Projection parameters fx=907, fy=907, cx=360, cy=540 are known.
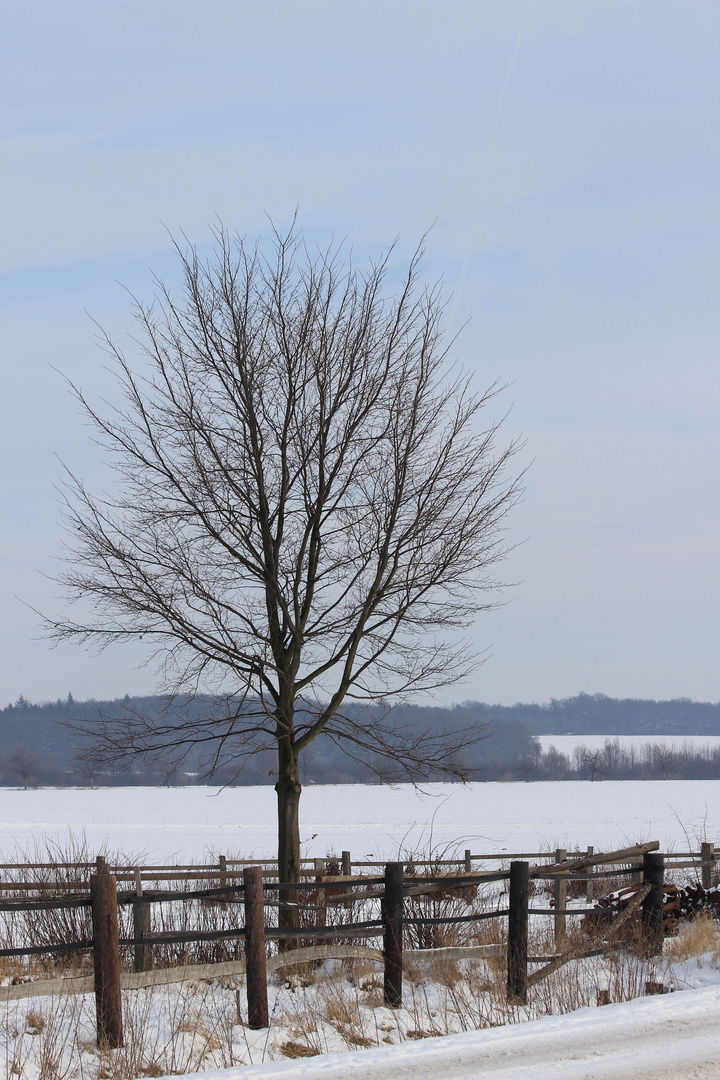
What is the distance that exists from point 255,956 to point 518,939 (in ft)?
8.16

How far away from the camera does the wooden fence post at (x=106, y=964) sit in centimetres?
694

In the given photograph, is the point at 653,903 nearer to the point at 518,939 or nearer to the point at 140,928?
the point at 518,939

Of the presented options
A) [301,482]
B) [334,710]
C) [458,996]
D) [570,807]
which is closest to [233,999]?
[458,996]

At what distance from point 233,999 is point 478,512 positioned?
6.30 m

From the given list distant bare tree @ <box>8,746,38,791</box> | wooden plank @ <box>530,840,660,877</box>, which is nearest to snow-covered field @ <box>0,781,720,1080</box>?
wooden plank @ <box>530,840,660,877</box>

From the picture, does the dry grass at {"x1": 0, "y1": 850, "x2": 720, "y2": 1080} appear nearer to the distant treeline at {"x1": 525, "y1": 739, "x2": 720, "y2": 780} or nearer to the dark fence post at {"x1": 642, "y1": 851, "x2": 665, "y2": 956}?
the dark fence post at {"x1": 642, "y1": 851, "x2": 665, "y2": 956}

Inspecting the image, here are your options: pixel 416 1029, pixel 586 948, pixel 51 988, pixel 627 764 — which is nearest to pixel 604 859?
pixel 586 948

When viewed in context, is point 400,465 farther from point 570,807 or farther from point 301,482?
point 570,807

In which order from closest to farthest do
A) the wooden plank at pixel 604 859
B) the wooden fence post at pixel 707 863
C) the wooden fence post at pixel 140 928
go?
the wooden plank at pixel 604 859 → the wooden fence post at pixel 140 928 → the wooden fence post at pixel 707 863

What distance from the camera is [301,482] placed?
11797 mm

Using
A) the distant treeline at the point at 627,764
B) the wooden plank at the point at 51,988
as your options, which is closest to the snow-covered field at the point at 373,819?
the wooden plank at the point at 51,988

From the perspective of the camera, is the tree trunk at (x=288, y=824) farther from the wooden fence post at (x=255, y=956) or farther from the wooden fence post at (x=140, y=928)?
the wooden fence post at (x=255, y=956)

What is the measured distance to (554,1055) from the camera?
6.15 metres

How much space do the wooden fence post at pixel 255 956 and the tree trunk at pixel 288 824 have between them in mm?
3115
